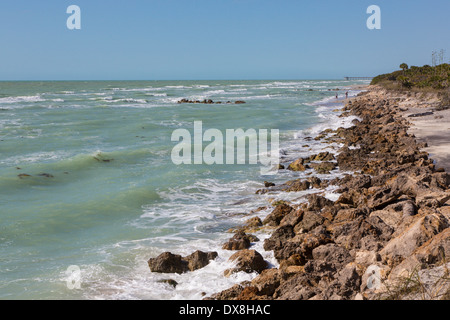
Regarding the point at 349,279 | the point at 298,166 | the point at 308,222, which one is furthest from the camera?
the point at 298,166

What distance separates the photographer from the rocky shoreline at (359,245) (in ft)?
16.7

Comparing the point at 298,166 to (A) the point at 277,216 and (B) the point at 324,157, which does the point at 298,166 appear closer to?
(B) the point at 324,157

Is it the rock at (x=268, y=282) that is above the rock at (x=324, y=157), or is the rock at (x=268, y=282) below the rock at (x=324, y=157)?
below

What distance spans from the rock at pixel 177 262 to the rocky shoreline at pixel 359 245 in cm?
12

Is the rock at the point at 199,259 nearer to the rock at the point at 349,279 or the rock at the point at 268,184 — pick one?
the rock at the point at 349,279

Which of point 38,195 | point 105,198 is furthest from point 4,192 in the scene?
point 105,198

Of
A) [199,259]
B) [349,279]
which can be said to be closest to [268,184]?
[199,259]

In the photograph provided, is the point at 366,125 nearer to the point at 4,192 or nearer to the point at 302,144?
the point at 302,144

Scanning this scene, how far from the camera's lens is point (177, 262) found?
299 inches

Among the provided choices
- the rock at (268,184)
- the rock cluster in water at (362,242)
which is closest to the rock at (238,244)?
the rock cluster in water at (362,242)

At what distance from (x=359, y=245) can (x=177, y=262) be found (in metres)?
3.37

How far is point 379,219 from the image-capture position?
24.2 ft
